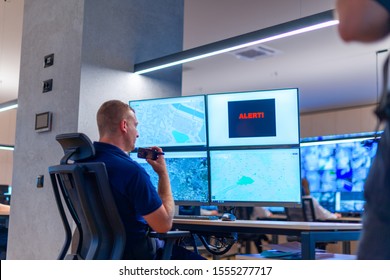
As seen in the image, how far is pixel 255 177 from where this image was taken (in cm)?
264

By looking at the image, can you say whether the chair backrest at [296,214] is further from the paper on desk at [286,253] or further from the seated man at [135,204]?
the seated man at [135,204]

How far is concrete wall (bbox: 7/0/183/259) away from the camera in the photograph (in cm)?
328

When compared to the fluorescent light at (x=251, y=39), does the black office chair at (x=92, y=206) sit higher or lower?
lower

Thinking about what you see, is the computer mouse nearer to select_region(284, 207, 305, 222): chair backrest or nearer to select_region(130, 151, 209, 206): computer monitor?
select_region(130, 151, 209, 206): computer monitor

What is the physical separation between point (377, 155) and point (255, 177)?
1.85 m

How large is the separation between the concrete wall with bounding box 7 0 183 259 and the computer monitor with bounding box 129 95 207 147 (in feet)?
1.18

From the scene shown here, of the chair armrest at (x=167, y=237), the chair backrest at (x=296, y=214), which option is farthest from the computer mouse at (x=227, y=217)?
the chair backrest at (x=296, y=214)

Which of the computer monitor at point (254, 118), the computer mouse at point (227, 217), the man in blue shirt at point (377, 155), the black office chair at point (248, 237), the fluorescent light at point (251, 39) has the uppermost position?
the fluorescent light at point (251, 39)

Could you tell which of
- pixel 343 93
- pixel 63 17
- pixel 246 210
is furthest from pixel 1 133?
pixel 63 17

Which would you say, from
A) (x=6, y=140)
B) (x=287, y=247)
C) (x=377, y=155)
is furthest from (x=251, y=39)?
(x=6, y=140)

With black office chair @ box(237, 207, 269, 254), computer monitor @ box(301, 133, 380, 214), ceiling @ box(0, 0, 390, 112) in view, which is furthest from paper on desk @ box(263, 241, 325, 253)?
computer monitor @ box(301, 133, 380, 214)

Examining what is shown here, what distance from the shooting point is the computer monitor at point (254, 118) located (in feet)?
8.70

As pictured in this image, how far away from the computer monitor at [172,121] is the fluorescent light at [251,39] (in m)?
0.34
